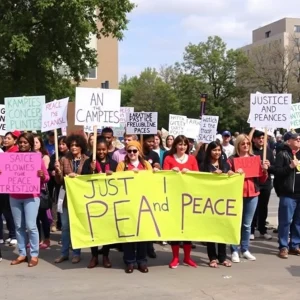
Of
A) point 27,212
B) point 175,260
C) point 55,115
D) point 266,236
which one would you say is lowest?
point 266,236

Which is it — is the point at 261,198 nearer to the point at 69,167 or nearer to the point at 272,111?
the point at 272,111

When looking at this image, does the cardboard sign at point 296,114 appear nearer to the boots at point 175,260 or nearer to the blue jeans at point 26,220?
the boots at point 175,260

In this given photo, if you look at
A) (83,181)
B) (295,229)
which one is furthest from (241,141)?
(83,181)

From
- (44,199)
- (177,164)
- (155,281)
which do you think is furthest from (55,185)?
(155,281)

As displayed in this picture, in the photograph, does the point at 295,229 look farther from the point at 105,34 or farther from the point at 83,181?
the point at 105,34

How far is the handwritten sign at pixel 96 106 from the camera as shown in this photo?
23.4ft

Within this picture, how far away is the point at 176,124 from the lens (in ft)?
36.5

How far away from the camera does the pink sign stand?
673 cm

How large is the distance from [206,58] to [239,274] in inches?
2573

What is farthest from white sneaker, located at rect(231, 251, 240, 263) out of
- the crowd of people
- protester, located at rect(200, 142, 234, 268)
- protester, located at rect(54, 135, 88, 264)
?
protester, located at rect(54, 135, 88, 264)

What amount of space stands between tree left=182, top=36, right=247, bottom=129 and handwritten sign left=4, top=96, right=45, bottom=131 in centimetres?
5946

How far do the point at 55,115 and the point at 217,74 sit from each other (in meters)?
64.2

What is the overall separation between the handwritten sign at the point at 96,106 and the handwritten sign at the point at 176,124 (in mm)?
3903

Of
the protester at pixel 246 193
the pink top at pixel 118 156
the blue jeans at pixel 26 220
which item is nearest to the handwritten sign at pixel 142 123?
the pink top at pixel 118 156
